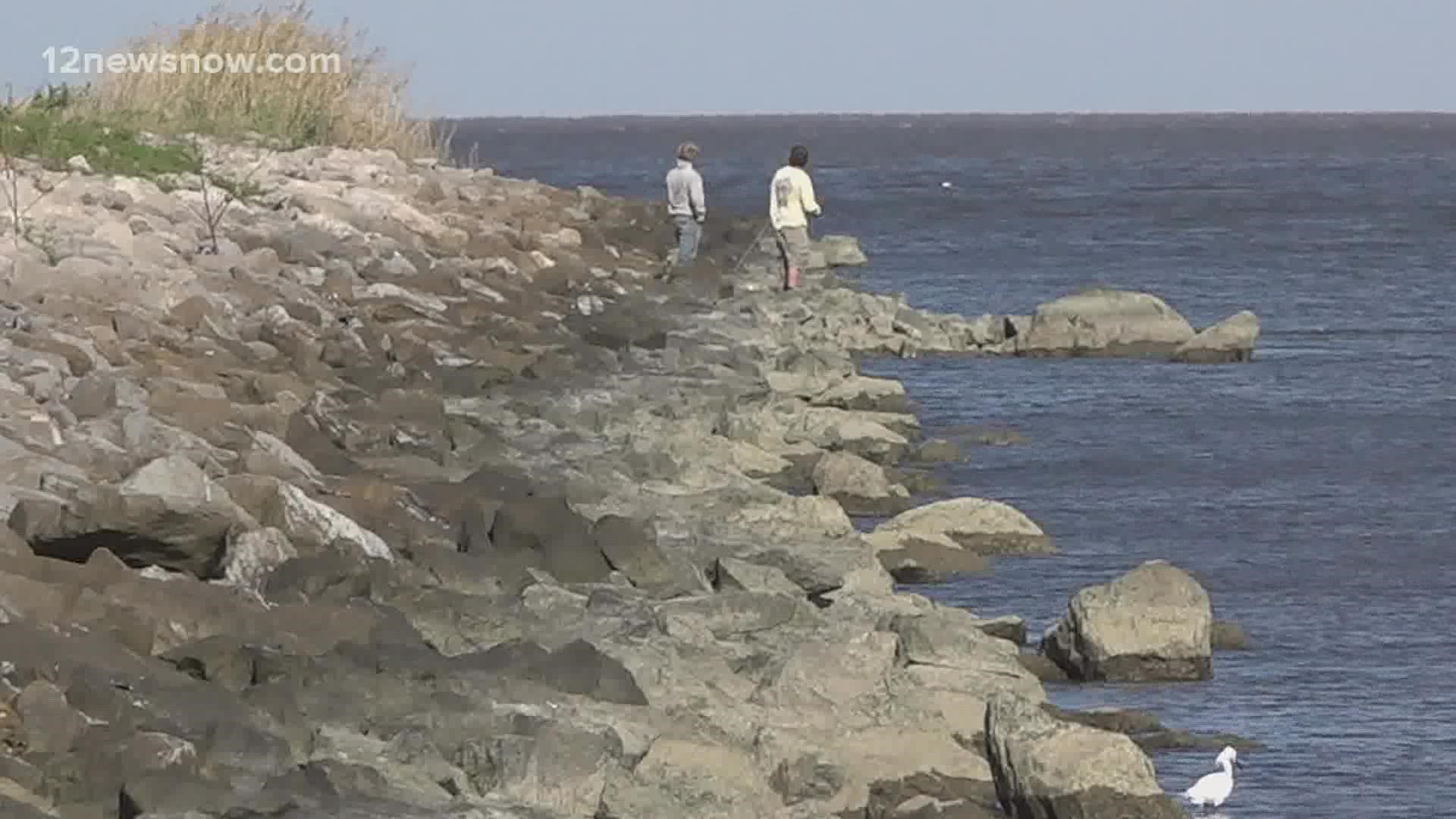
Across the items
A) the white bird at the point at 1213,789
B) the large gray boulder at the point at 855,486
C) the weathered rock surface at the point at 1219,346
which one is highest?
the white bird at the point at 1213,789

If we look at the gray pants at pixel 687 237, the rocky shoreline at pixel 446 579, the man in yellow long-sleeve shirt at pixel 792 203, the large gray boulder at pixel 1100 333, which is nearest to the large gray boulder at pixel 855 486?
the rocky shoreline at pixel 446 579

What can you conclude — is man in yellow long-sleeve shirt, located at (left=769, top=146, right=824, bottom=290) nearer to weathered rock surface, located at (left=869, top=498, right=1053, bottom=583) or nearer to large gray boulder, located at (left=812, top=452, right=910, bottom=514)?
large gray boulder, located at (left=812, top=452, right=910, bottom=514)

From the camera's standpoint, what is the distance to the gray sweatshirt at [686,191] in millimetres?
27797

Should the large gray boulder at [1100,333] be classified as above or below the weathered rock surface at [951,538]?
below

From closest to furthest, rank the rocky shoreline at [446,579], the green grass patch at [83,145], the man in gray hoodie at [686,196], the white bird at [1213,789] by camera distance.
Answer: the rocky shoreline at [446,579] → the white bird at [1213,789] → the green grass patch at [83,145] → the man in gray hoodie at [686,196]

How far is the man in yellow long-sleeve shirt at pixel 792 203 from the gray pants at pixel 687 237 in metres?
1.57

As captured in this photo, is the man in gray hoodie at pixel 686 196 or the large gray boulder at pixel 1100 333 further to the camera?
the large gray boulder at pixel 1100 333

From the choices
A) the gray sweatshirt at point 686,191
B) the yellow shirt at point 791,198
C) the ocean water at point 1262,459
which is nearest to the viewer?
the ocean water at point 1262,459

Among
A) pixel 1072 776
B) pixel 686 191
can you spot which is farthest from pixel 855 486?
pixel 686 191

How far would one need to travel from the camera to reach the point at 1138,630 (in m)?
13.1

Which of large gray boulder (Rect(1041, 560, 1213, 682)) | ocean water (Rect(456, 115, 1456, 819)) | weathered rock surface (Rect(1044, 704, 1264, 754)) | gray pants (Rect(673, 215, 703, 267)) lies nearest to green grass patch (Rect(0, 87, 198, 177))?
gray pants (Rect(673, 215, 703, 267))

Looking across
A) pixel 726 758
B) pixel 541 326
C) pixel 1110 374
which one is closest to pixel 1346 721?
pixel 726 758

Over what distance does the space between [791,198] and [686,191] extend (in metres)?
1.67

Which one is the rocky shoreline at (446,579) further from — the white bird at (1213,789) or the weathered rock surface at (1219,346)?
the weathered rock surface at (1219,346)
